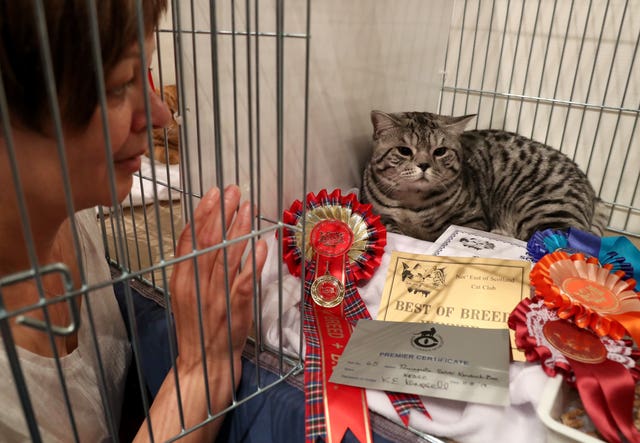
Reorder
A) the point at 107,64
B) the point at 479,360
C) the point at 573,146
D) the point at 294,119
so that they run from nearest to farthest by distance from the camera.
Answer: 1. the point at 107,64
2. the point at 479,360
3. the point at 294,119
4. the point at 573,146

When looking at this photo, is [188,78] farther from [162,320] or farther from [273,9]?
[162,320]

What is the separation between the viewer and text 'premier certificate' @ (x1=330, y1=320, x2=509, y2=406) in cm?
59

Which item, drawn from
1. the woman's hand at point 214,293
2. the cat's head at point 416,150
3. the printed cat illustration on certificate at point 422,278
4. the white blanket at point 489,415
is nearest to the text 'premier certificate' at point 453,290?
the printed cat illustration on certificate at point 422,278

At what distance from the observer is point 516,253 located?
95cm

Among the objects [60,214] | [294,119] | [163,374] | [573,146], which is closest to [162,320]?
[163,374]

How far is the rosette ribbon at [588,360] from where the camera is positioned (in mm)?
534

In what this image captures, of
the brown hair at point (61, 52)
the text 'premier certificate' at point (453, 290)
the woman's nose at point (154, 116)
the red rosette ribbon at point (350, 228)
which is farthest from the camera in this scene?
the red rosette ribbon at point (350, 228)

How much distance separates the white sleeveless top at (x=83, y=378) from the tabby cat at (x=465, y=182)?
2.15 ft

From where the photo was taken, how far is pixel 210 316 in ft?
2.02

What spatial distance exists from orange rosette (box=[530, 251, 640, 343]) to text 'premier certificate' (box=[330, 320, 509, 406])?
93 mm

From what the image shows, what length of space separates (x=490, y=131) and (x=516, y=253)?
1.84 ft

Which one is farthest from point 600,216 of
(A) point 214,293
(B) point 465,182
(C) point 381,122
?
(A) point 214,293

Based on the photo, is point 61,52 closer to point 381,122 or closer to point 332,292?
point 332,292

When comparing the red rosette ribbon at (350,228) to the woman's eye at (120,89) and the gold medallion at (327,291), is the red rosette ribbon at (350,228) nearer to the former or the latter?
the gold medallion at (327,291)
